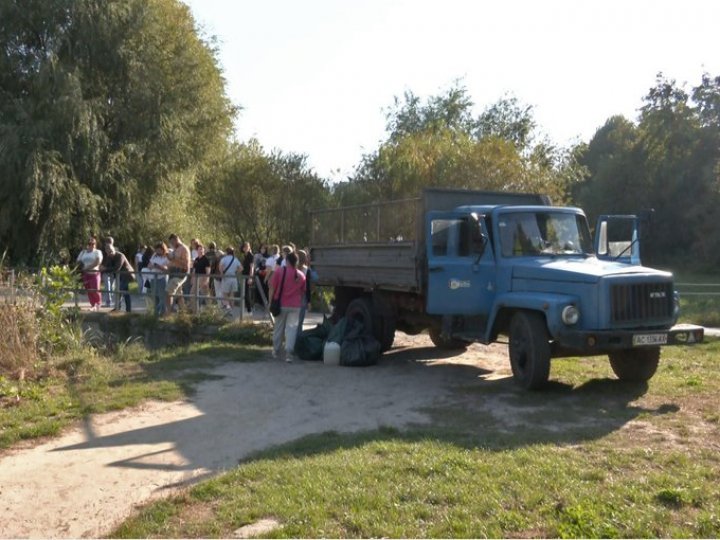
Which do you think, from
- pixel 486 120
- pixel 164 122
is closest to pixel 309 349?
pixel 164 122

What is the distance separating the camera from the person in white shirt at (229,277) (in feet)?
53.3

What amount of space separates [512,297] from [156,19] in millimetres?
22784

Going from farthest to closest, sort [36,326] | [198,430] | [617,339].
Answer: [36,326] → [617,339] → [198,430]

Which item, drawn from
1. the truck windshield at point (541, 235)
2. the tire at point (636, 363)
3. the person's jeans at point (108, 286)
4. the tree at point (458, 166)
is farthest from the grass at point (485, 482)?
the tree at point (458, 166)

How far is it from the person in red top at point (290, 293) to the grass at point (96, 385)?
701 millimetres

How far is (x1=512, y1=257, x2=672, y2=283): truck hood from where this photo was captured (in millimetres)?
9711

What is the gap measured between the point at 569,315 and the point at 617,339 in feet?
2.01

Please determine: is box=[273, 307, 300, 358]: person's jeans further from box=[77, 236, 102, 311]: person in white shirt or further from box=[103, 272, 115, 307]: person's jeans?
box=[77, 236, 102, 311]: person in white shirt

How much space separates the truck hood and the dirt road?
1.89 metres

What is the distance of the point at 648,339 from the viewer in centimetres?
951

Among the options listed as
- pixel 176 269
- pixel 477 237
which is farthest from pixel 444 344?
pixel 176 269

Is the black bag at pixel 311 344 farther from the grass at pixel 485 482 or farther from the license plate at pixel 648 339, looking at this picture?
the license plate at pixel 648 339

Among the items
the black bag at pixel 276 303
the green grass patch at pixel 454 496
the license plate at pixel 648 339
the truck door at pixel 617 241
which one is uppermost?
the truck door at pixel 617 241

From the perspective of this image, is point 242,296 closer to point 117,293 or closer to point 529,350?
point 117,293
